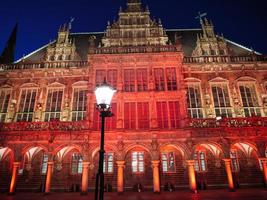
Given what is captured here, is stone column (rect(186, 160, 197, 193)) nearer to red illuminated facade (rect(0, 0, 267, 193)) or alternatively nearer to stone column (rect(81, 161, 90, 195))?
red illuminated facade (rect(0, 0, 267, 193))

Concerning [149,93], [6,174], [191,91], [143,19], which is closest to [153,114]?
[149,93]

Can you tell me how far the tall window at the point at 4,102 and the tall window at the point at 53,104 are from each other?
4.38 metres

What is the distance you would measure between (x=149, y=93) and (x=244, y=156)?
1061 centimetres

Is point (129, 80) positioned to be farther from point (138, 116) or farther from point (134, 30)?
point (134, 30)

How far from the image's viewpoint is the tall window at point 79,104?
2198 cm

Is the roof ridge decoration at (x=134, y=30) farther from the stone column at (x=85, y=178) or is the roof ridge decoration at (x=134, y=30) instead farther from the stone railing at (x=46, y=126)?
the stone column at (x=85, y=178)

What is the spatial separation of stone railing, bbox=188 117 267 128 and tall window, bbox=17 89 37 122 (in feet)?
52.0

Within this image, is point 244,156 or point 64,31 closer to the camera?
point 244,156

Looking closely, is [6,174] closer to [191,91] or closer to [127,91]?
[127,91]

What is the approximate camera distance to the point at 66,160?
67.4 ft

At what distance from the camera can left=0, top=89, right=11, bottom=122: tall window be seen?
22.5m

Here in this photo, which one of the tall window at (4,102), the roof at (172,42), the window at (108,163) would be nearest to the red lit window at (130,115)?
the window at (108,163)

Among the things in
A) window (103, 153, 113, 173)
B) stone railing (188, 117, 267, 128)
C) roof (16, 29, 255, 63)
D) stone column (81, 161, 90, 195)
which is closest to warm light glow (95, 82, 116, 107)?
stone column (81, 161, 90, 195)

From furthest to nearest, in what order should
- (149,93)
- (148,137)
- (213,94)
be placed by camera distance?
(213,94), (149,93), (148,137)
